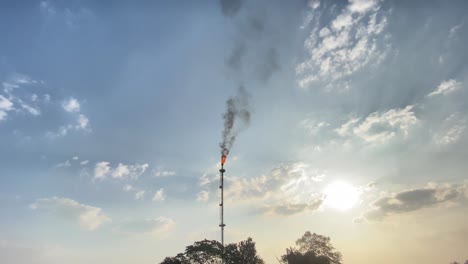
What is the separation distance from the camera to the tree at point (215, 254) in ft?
224

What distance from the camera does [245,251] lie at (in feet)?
227

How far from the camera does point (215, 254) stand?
225ft

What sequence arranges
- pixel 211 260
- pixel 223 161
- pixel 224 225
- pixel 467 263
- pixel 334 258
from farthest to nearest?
pixel 334 258 < pixel 211 260 < pixel 223 161 < pixel 224 225 < pixel 467 263

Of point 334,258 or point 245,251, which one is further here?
point 334,258

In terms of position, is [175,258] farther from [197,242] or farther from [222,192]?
[222,192]

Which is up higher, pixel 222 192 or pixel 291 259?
pixel 222 192

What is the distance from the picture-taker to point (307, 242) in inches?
3396

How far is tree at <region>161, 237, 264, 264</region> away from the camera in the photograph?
224ft

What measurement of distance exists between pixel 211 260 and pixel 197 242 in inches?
198

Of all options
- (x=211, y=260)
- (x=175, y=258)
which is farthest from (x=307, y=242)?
(x=175, y=258)

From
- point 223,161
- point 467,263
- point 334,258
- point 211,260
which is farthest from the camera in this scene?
point 334,258

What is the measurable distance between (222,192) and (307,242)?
128ft

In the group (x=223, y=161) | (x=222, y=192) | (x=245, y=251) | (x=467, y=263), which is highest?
(x=223, y=161)

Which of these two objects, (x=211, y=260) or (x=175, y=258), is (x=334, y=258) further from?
(x=175, y=258)
